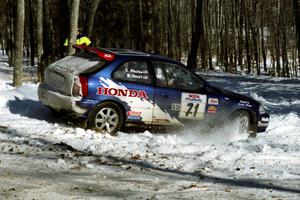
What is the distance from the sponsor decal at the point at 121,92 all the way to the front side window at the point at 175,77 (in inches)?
17.2

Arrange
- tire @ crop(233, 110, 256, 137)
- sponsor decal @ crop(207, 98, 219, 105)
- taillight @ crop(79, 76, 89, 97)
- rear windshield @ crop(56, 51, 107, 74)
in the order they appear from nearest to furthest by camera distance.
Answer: taillight @ crop(79, 76, 89, 97)
rear windshield @ crop(56, 51, 107, 74)
sponsor decal @ crop(207, 98, 219, 105)
tire @ crop(233, 110, 256, 137)

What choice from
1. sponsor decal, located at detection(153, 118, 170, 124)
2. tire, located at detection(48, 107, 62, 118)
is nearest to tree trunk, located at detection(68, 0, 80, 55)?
tire, located at detection(48, 107, 62, 118)

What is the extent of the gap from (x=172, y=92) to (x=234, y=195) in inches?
172

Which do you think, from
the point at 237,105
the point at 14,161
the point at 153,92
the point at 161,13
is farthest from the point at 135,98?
the point at 161,13

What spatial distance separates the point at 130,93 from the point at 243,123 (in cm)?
277

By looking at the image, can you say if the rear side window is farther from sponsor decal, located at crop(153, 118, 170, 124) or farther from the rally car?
sponsor decal, located at crop(153, 118, 170, 124)

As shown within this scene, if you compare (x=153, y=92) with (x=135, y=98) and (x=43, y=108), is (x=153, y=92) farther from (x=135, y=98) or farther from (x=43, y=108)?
(x=43, y=108)

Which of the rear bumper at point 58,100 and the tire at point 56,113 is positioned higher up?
the rear bumper at point 58,100

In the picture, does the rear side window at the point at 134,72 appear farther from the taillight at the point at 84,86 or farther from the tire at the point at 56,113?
the tire at the point at 56,113

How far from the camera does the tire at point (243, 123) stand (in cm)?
1060

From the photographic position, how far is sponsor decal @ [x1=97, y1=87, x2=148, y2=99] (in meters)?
9.19

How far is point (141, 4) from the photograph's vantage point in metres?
39.8

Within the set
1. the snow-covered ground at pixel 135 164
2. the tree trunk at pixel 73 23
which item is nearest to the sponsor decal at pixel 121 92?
the snow-covered ground at pixel 135 164

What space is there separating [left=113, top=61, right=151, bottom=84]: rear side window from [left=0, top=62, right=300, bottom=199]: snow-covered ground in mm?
1054
